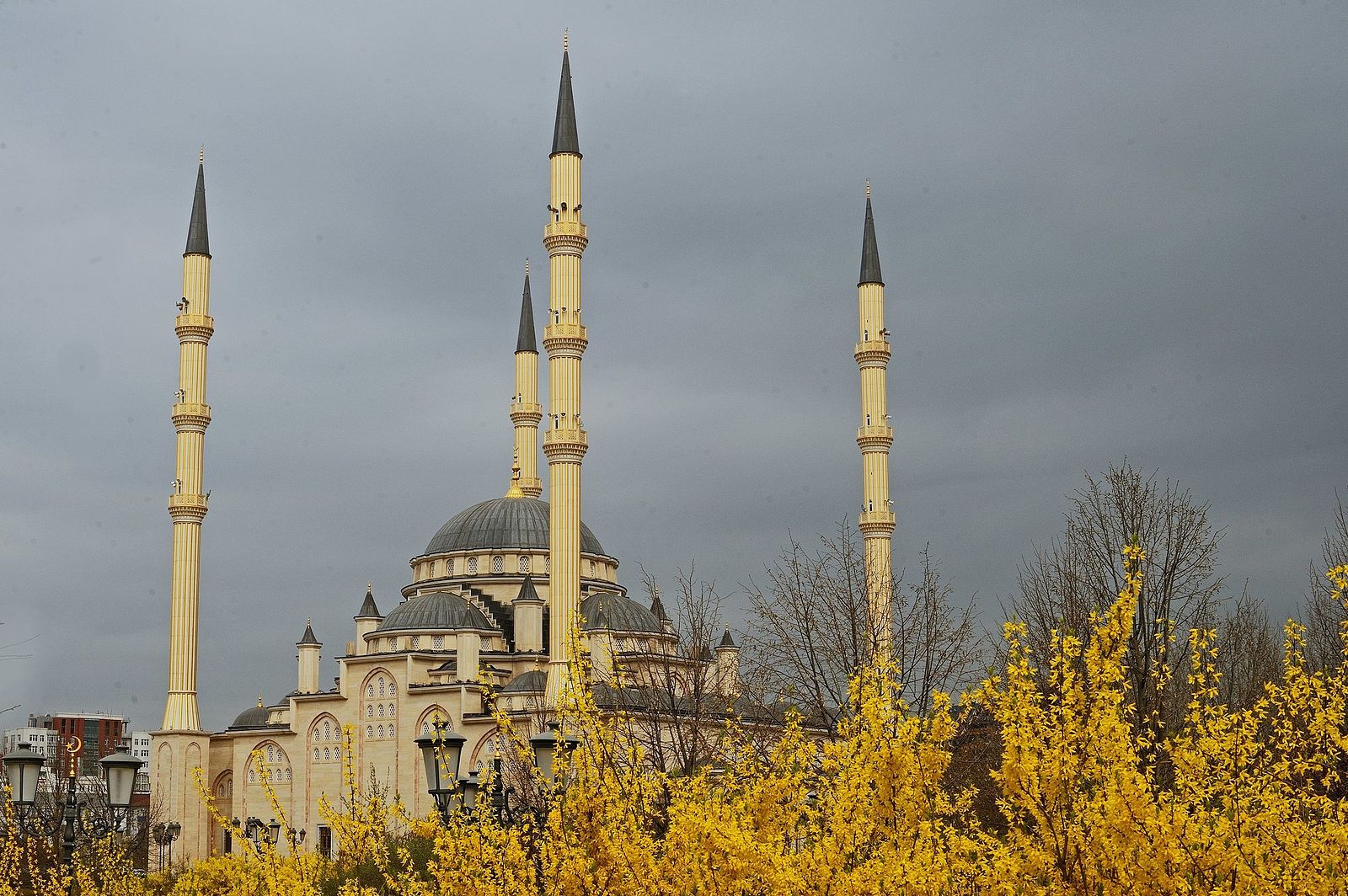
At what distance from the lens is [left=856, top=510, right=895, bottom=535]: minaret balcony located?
1459 inches

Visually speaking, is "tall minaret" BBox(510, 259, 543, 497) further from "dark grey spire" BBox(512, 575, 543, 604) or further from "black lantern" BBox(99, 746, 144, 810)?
"black lantern" BBox(99, 746, 144, 810)

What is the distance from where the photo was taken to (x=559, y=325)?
117 ft

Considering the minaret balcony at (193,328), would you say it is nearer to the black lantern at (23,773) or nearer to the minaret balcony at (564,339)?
the minaret balcony at (564,339)

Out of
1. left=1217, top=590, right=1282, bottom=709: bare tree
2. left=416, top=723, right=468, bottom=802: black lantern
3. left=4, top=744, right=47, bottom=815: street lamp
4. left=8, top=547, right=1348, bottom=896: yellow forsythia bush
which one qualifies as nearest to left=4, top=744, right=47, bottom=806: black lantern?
left=4, top=744, right=47, bottom=815: street lamp

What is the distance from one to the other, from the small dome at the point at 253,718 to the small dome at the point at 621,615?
10.4 metres

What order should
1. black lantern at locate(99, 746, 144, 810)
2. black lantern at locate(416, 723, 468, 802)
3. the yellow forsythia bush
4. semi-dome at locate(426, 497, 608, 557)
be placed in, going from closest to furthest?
the yellow forsythia bush < black lantern at locate(416, 723, 468, 802) < black lantern at locate(99, 746, 144, 810) < semi-dome at locate(426, 497, 608, 557)

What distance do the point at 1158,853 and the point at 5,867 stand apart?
13098 mm

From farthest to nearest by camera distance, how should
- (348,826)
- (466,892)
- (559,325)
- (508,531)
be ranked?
(508,531)
(559,325)
(348,826)
(466,892)

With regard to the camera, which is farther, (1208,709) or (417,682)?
(417,682)

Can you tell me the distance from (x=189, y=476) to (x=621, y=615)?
1199 cm

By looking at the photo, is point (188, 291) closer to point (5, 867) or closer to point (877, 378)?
point (877, 378)

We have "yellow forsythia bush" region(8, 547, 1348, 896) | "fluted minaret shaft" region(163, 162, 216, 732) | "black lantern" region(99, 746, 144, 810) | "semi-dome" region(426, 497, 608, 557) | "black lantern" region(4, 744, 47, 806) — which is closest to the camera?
"yellow forsythia bush" region(8, 547, 1348, 896)

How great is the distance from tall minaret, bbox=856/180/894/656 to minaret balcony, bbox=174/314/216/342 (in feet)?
57.5

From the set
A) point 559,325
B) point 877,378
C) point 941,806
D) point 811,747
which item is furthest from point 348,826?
point 877,378
